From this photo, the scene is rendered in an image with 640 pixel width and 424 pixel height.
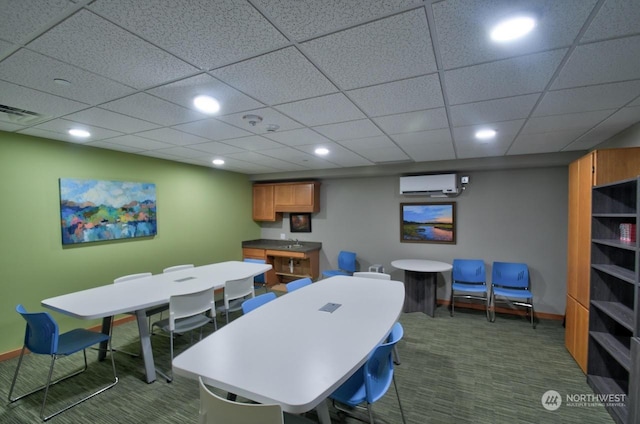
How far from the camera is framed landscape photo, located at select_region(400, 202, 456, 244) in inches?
190

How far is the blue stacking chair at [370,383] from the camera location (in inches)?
62.6

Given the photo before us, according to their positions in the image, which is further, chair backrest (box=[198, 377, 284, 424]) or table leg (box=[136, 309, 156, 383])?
table leg (box=[136, 309, 156, 383])

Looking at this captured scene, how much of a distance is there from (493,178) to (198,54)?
4.70m

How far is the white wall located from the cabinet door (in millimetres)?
1451

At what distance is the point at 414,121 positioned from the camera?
2609mm

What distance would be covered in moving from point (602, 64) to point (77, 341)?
439 centimetres

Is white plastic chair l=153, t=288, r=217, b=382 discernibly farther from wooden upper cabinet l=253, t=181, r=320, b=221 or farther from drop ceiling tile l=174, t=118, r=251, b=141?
wooden upper cabinet l=253, t=181, r=320, b=221

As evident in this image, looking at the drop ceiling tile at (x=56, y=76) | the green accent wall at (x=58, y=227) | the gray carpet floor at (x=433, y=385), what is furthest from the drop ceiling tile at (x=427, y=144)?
the green accent wall at (x=58, y=227)

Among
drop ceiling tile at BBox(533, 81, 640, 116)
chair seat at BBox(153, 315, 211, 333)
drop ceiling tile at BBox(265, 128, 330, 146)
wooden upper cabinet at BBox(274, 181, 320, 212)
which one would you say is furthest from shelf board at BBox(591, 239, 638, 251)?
wooden upper cabinet at BBox(274, 181, 320, 212)

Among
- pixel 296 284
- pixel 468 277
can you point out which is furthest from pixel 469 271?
pixel 296 284

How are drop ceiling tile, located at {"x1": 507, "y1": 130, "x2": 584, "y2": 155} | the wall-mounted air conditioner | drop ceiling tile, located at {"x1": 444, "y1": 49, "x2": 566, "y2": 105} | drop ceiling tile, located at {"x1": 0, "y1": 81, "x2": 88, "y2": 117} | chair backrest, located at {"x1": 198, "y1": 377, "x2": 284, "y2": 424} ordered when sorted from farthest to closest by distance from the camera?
1. the wall-mounted air conditioner
2. drop ceiling tile, located at {"x1": 507, "y1": 130, "x2": 584, "y2": 155}
3. drop ceiling tile, located at {"x1": 0, "y1": 81, "x2": 88, "y2": 117}
4. drop ceiling tile, located at {"x1": 444, "y1": 49, "x2": 566, "y2": 105}
5. chair backrest, located at {"x1": 198, "y1": 377, "x2": 284, "y2": 424}

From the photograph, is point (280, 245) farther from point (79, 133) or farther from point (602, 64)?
point (602, 64)

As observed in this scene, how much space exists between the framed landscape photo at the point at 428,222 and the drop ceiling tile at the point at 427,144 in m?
0.95

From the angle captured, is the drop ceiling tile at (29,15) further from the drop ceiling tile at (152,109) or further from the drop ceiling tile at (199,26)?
the drop ceiling tile at (152,109)
